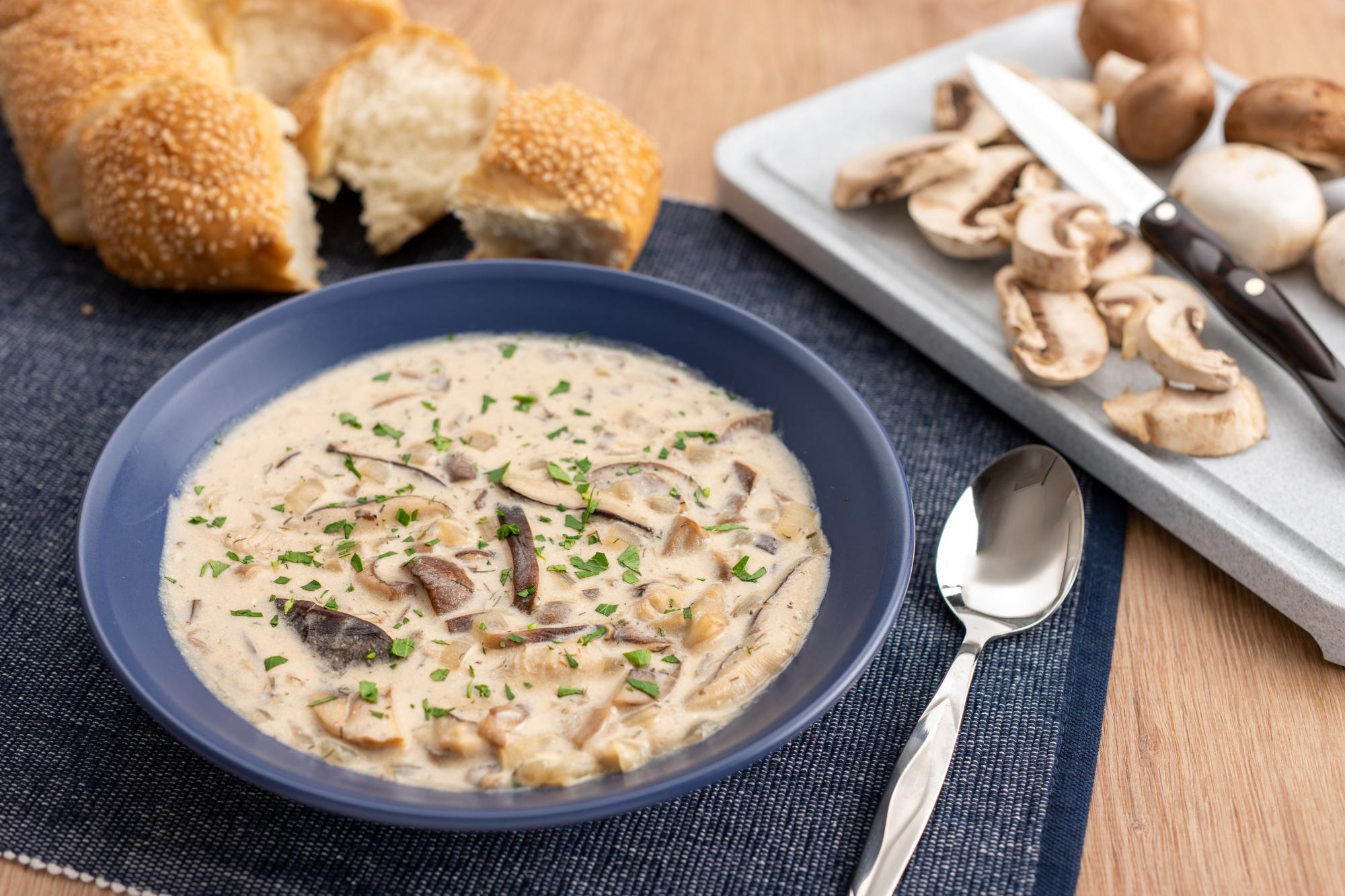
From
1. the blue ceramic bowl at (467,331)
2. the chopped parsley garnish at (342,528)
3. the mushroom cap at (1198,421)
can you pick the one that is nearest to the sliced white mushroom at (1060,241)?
the mushroom cap at (1198,421)

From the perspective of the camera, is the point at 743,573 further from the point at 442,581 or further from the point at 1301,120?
the point at 1301,120

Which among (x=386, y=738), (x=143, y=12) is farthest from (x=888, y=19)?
(x=386, y=738)

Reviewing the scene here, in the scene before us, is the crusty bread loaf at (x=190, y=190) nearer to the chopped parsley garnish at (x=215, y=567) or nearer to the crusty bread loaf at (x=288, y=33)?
the crusty bread loaf at (x=288, y=33)

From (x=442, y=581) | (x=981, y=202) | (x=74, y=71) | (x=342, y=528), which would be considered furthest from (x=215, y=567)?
(x=981, y=202)

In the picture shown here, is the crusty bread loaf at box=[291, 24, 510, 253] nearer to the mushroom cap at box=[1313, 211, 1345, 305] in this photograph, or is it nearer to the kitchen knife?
the kitchen knife

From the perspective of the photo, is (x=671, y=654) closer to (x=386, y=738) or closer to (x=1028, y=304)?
(x=386, y=738)

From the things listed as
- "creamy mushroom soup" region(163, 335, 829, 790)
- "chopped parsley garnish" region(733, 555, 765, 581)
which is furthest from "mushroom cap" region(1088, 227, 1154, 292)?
"chopped parsley garnish" region(733, 555, 765, 581)
